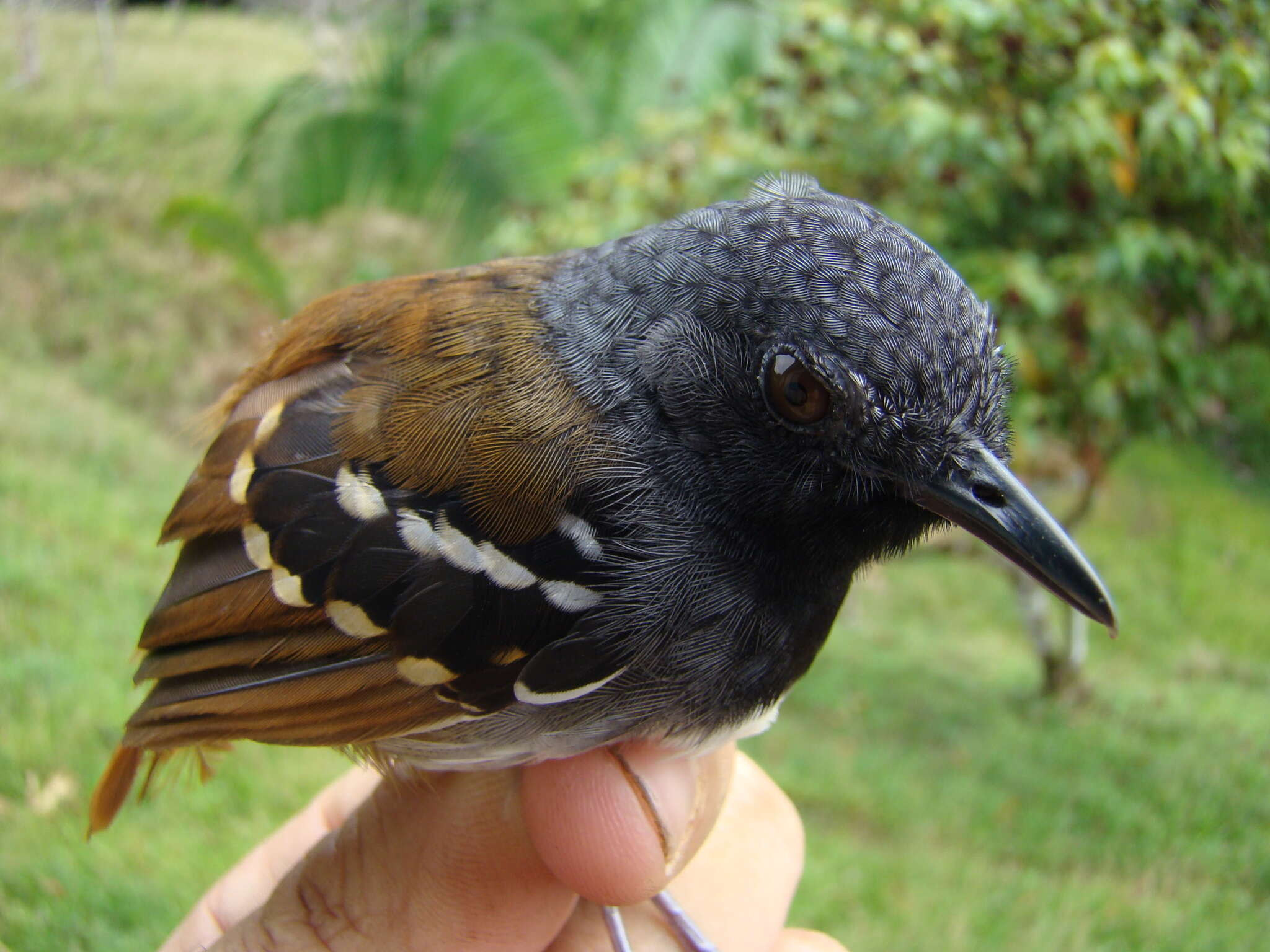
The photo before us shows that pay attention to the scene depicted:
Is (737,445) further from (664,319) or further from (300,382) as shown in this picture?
(300,382)

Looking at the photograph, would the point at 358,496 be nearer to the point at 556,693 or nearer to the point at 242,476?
the point at 242,476

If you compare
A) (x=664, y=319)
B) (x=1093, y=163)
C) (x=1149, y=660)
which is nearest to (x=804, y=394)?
(x=664, y=319)

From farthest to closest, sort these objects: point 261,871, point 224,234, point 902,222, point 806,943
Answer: point 224,234
point 902,222
point 261,871
point 806,943

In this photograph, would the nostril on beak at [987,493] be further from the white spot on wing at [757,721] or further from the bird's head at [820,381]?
the white spot on wing at [757,721]

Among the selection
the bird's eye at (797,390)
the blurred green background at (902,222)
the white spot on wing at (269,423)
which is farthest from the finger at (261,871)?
the bird's eye at (797,390)

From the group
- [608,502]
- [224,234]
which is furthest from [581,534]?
[224,234]

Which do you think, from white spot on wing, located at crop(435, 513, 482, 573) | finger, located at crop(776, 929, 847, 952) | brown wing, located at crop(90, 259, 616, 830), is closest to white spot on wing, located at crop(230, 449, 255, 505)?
brown wing, located at crop(90, 259, 616, 830)

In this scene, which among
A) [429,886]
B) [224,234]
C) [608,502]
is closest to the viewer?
[608,502]

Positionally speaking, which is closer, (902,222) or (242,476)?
(242,476)
